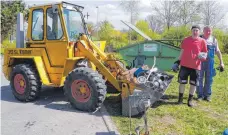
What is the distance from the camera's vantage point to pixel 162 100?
6742 millimetres

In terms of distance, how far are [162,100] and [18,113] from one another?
3.38 metres

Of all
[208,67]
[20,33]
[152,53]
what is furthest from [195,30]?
[152,53]

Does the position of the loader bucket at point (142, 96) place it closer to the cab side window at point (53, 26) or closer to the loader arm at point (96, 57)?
the loader arm at point (96, 57)

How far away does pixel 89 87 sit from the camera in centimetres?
575

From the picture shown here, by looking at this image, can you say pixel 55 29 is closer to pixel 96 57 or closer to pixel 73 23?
pixel 73 23

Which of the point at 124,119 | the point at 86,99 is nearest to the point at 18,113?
the point at 86,99

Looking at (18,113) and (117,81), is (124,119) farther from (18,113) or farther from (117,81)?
(18,113)

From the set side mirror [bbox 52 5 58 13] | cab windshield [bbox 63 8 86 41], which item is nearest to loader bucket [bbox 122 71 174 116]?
cab windshield [bbox 63 8 86 41]

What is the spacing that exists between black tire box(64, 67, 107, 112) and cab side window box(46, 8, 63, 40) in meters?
1.16

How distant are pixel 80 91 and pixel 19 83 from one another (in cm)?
188

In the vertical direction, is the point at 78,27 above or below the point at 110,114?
above

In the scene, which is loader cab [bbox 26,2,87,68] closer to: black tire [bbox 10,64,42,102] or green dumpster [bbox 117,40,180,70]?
black tire [bbox 10,64,42,102]

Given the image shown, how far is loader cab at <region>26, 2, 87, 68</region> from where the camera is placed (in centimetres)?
645

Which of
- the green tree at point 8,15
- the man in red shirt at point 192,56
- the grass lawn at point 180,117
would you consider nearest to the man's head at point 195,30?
the man in red shirt at point 192,56
